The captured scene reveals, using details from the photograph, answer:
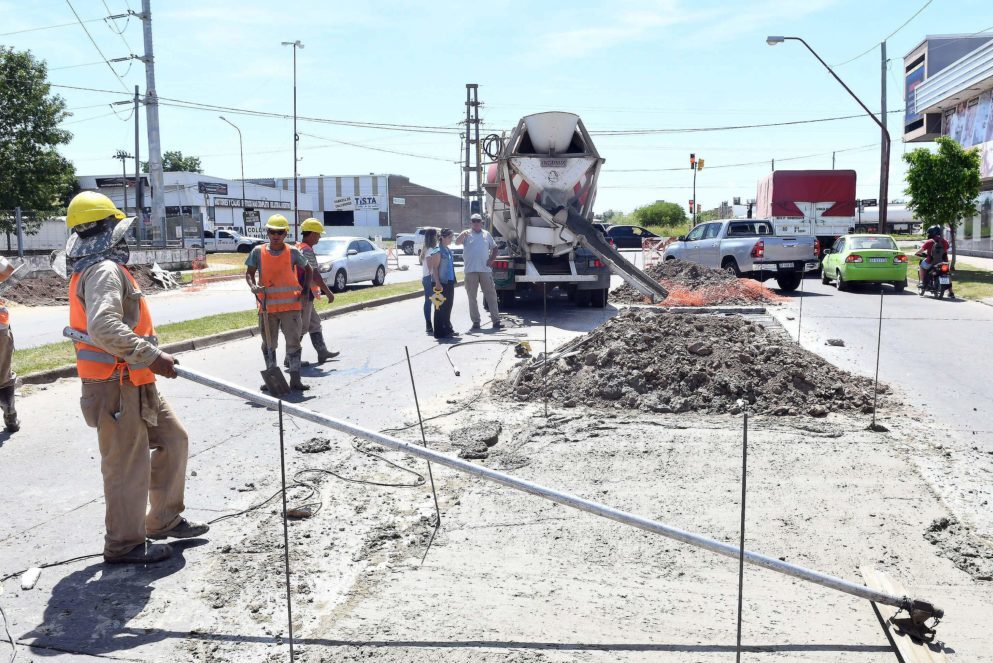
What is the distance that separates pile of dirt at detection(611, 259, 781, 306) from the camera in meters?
17.9

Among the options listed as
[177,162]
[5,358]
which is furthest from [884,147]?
[177,162]

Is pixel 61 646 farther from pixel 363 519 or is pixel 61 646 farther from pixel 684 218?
pixel 684 218

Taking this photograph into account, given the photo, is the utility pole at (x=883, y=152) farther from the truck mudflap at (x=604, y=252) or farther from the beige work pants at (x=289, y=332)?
the beige work pants at (x=289, y=332)

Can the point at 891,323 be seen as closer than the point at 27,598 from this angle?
No

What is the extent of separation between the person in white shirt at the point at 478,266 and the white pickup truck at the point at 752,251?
9.54 meters

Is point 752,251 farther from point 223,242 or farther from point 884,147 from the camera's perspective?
point 223,242

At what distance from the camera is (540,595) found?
13.6 feet

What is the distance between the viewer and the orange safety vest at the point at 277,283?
8945mm

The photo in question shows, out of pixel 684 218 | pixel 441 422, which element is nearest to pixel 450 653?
pixel 441 422

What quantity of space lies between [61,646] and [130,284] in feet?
6.10

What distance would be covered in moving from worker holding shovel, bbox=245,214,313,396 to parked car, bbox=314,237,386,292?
13.4 meters

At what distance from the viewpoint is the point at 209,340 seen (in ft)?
42.9

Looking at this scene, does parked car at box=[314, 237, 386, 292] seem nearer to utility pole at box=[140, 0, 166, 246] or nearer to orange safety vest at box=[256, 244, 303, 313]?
utility pole at box=[140, 0, 166, 246]

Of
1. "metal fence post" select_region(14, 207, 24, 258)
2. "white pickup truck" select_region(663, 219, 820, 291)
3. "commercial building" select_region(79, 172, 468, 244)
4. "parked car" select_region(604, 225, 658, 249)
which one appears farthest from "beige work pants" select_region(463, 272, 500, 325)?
"commercial building" select_region(79, 172, 468, 244)
